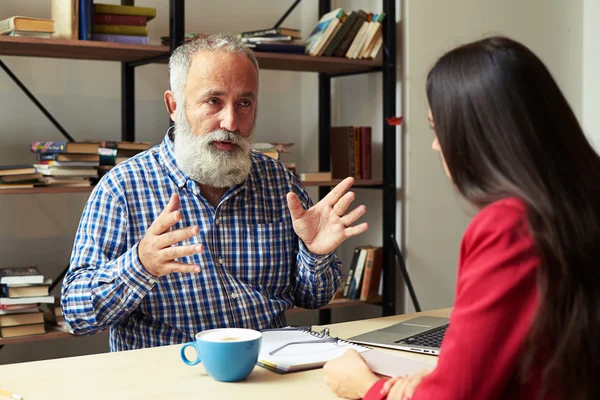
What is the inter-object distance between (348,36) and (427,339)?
1930mm

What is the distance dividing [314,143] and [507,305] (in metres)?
2.81

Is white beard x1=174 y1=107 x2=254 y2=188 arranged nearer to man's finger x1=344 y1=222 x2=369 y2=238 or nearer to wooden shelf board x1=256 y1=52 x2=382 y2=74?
man's finger x1=344 y1=222 x2=369 y2=238

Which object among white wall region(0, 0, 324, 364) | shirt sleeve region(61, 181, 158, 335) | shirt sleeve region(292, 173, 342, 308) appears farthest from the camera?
white wall region(0, 0, 324, 364)

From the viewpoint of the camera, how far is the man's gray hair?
192cm

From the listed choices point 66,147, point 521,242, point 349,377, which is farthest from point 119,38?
point 521,242

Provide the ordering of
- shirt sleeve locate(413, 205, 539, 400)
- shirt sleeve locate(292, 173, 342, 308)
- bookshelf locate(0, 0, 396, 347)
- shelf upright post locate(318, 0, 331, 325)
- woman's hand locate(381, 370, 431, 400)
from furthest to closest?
shelf upright post locate(318, 0, 331, 325) < bookshelf locate(0, 0, 396, 347) < shirt sleeve locate(292, 173, 342, 308) < woman's hand locate(381, 370, 431, 400) < shirt sleeve locate(413, 205, 539, 400)

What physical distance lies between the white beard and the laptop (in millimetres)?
571

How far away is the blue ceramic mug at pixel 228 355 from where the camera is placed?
47.3 inches

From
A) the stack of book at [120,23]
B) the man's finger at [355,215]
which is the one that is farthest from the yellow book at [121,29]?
the man's finger at [355,215]

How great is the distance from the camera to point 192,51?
193cm

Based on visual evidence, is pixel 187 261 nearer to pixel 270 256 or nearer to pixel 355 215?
pixel 270 256

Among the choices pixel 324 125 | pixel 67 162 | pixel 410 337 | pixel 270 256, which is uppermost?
pixel 324 125

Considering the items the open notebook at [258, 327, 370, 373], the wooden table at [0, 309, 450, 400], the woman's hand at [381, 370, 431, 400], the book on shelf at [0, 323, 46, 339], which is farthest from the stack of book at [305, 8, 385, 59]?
the woman's hand at [381, 370, 431, 400]

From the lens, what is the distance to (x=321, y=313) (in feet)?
11.6
